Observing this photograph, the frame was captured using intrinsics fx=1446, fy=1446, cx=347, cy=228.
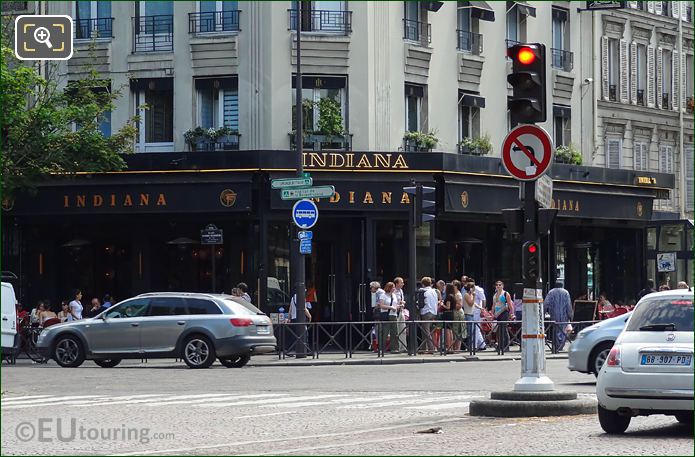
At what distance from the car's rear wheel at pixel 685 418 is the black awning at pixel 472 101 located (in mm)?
25687

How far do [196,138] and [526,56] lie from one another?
21263mm

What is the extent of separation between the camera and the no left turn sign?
1723 centimetres

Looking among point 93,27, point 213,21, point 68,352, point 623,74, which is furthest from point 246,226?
point 623,74

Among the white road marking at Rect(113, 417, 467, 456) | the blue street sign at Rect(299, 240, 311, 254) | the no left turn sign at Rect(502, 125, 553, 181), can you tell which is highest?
the no left turn sign at Rect(502, 125, 553, 181)

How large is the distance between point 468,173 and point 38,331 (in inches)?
481

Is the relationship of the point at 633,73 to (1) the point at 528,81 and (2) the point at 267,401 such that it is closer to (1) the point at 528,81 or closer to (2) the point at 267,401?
(2) the point at 267,401

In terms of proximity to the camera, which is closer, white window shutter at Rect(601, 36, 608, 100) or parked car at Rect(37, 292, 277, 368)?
parked car at Rect(37, 292, 277, 368)

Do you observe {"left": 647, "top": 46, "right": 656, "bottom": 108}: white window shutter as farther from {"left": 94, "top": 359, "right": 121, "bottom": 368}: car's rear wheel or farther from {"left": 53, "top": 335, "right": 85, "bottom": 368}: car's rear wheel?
{"left": 53, "top": 335, "right": 85, "bottom": 368}: car's rear wheel

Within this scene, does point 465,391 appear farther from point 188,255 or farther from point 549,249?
point 549,249

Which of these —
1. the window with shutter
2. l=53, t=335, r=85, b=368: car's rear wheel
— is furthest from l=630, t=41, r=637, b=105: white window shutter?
l=53, t=335, r=85, b=368: car's rear wheel

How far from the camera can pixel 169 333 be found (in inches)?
1136

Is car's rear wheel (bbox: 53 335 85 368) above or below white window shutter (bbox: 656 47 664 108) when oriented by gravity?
below

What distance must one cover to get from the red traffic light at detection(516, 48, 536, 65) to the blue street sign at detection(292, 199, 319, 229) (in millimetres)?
15290

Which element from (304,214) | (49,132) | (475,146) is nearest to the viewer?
(304,214)
